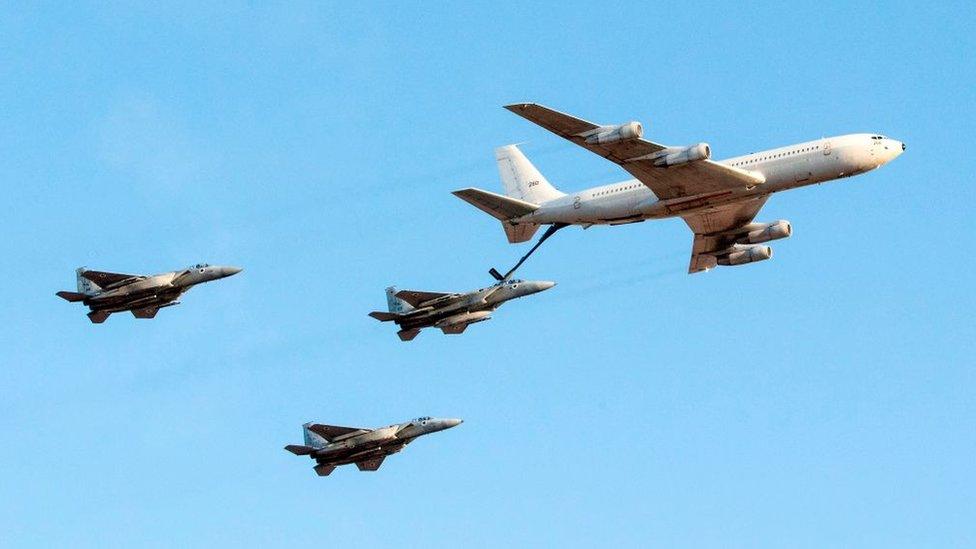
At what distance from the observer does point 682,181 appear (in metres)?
105

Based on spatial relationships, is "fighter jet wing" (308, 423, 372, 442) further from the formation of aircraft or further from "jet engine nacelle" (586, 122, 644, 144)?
"jet engine nacelle" (586, 122, 644, 144)

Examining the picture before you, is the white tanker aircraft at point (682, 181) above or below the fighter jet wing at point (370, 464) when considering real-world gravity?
above

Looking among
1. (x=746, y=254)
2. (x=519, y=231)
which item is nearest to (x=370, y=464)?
(x=519, y=231)

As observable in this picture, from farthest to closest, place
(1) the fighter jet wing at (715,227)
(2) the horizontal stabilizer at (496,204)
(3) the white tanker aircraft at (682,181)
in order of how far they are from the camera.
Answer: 1. (1) the fighter jet wing at (715,227)
2. (2) the horizontal stabilizer at (496,204)
3. (3) the white tanker aircraft at (682,181)

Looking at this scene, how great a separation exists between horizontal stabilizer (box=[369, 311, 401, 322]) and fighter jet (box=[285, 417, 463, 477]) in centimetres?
672

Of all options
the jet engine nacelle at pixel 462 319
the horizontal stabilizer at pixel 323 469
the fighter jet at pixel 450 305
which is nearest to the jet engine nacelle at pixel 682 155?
the fighter jet at pixel 450 305

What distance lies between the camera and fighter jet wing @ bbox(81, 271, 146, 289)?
11269 cm

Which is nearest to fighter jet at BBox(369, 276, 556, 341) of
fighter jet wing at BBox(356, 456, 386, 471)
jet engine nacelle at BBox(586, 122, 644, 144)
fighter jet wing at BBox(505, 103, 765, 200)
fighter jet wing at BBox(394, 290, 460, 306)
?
fighter jet wing at BBox(394, 290, 460, 306)

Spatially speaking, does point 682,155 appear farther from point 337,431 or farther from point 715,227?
point 337,431

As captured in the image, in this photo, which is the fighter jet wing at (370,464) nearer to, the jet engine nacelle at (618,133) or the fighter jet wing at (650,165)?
the fighter jet wing at (650,165)

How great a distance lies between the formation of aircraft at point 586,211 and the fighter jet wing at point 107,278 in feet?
0.19

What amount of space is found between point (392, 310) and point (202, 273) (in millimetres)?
12515

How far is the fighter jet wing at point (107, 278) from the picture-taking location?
112688mm

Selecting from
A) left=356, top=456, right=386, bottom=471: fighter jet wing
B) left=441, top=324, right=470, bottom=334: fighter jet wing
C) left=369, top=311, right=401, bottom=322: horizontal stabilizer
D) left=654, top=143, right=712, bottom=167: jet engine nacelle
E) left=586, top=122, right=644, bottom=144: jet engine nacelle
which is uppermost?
left=586, top=122, right=644, bottom=144: jet engine nacelle
